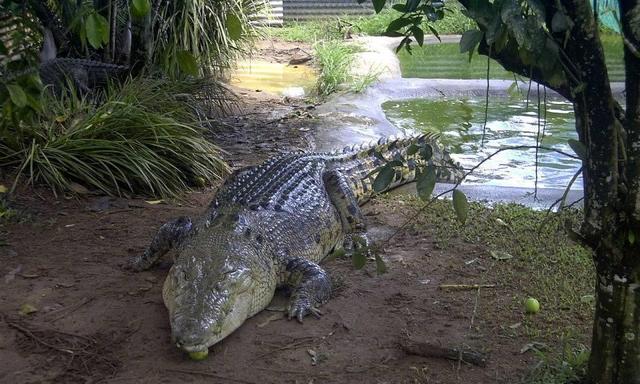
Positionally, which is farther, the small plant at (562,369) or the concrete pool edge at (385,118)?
the concrete pool edge at (385,118)

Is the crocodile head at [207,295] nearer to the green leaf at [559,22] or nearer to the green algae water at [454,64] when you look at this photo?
the green leaf at [559,22]

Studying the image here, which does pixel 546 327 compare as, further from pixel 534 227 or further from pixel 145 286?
pixel 145 286

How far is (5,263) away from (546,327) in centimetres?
301

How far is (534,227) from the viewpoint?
15.8 feet

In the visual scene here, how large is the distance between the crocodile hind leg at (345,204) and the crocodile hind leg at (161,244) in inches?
50.0

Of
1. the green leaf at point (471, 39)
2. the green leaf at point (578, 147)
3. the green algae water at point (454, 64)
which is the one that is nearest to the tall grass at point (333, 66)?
the green algae water at point (454, 64)

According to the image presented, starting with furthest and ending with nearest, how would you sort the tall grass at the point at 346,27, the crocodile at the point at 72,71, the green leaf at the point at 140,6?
the tall grass at the point at 346,27, the crocodile at the point at 72,71, the green leaf at the point at 140,6

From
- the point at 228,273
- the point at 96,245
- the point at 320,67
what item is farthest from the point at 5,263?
the point at 320,67

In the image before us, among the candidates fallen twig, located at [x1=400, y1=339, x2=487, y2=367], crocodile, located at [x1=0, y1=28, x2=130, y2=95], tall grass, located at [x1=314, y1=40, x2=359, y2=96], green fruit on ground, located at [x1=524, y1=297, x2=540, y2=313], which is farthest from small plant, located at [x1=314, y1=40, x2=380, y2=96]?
fallen twig, located at [x1=400, y1=339, x2=487, y2=367]

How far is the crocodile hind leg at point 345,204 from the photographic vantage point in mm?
5121

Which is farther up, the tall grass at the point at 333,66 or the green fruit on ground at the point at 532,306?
the tall grass at the point at 333,66

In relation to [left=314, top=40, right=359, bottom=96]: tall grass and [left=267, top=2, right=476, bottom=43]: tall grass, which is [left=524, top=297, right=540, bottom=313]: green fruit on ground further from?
[left=267, top=2, right=476, bottom=43]: tall grass

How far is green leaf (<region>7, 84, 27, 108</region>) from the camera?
8.56 feet

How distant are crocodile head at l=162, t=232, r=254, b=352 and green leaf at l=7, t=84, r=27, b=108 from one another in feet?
3.83
